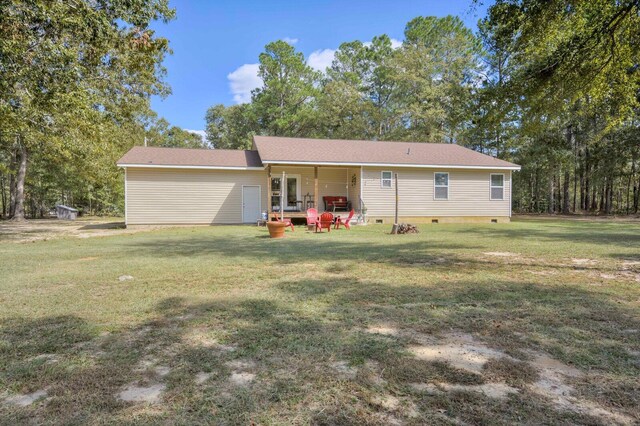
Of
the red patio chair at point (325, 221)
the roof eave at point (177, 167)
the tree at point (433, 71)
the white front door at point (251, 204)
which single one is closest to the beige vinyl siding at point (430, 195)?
the red patio chair at point (325, 221)

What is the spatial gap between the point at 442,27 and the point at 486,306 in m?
33.9

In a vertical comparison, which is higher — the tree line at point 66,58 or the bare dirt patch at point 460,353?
the tree line at point 66,58

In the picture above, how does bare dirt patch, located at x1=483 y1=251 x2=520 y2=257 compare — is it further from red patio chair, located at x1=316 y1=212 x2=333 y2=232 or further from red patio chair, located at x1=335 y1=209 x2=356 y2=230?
red patio chair, located at x1=335 y1=209 x2=356 y2=230

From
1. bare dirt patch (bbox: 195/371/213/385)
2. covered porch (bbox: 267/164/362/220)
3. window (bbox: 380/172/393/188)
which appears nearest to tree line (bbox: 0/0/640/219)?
window (bbox: 380/172/393/188)

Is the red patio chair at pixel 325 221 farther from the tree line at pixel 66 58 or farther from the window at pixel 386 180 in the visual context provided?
the tree line at pixel 66 58

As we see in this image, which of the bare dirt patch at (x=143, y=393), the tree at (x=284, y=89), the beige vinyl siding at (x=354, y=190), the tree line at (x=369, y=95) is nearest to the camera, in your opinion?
the bare dirt patch at (x=143, y=393)

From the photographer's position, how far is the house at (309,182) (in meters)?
16.1

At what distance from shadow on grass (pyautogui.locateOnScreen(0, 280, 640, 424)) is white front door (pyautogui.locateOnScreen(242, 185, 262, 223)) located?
13.0 m

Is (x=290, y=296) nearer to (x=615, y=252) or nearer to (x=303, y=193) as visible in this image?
(x=615, y=252)

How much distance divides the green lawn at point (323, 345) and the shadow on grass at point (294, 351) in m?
0.01

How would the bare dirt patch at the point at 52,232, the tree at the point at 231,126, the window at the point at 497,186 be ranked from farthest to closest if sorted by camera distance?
the tree at the point at 231,126
the window at the point at 497,186
the bare dirt patch at the point at 52,232

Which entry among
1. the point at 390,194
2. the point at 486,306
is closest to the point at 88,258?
the point at 486,306

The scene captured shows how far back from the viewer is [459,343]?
2.89 m

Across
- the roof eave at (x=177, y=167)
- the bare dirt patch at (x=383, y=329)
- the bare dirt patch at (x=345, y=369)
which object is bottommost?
the bare dirt patch at (x=345, y=369)
